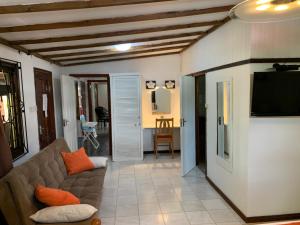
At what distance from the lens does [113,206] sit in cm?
332

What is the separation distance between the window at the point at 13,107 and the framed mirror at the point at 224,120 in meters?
2.80

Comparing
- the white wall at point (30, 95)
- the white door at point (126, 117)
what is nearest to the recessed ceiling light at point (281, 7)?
the white wall at point (30, 95)

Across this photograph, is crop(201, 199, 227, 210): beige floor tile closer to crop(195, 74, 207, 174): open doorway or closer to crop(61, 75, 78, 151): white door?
crop(195, 74, 207, 174): open doorway

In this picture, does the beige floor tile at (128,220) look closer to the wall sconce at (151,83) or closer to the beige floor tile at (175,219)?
the beige floor tile at (175,219)

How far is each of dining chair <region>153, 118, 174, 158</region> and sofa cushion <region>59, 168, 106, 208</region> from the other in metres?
2.23

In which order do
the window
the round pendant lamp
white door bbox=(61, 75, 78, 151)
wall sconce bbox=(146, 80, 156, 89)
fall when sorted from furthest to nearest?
wall sconce bbox=(146, 80, 156, 89), white door bbox=(61, 75, 78, 151), the window, the round pendant lamp

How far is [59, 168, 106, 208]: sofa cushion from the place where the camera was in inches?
102

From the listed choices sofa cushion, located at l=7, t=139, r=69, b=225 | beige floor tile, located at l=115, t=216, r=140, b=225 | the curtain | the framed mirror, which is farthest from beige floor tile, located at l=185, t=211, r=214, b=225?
the curtain

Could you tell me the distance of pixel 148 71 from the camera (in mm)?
5848

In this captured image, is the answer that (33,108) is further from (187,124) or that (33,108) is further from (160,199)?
(187,124)

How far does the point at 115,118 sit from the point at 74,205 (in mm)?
3320

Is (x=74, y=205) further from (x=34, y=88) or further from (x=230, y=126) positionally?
(x=34, y=88)

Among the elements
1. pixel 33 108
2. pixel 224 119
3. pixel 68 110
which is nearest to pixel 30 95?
pixel 33 108

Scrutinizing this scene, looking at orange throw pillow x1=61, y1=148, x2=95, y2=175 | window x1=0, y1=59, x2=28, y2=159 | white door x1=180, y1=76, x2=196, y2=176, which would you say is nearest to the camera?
window x1=0, y1=59, x2=28, y2=159
